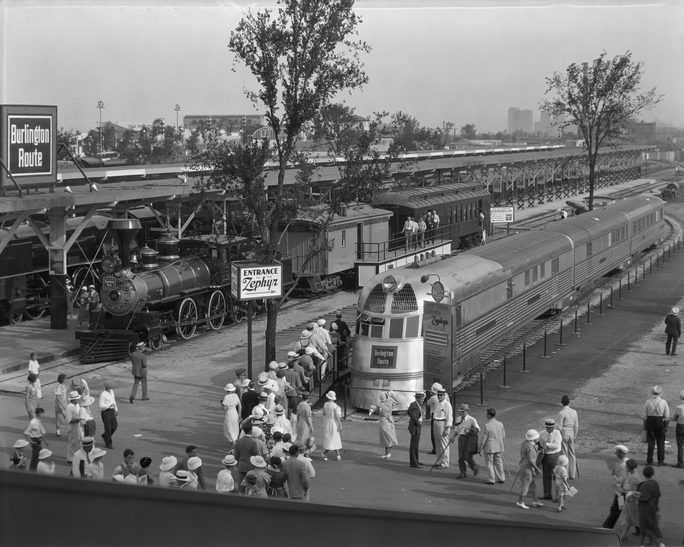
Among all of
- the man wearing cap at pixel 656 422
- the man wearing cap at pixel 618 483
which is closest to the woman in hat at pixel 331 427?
the man wearing cap at pixel 618 483

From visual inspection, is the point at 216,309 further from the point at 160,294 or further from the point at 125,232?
the point at 125,232

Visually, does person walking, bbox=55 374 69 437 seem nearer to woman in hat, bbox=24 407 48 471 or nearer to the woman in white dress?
woman in hat, bbox=24 407 48 471

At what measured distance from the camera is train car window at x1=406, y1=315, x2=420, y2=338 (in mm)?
16219

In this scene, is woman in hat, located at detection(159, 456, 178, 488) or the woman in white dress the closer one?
woman in hat, located at detection(159, 456, 178, 488)

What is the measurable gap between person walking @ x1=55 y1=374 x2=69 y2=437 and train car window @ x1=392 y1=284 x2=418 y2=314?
5.78 m

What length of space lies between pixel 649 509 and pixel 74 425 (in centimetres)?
785

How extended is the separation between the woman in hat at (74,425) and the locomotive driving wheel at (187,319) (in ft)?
29.2

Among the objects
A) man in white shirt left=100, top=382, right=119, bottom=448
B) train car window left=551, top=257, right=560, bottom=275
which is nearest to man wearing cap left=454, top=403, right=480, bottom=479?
man in white shirt left=100, top=382, right=119, bottom=448

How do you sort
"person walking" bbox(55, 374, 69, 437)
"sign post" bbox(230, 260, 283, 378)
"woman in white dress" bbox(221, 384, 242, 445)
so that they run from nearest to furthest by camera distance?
"woman in white dress" bbox(221, 384, 242, 445) → "person walking" bbox(55, 374, 69, 437) → "sign post" bbox(230, 260, 283, 378)

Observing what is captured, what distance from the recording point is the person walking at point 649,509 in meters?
10.3

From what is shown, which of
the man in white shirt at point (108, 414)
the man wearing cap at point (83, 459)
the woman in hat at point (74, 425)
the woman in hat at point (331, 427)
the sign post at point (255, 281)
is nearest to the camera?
the man wearing cap at point (83, 459)

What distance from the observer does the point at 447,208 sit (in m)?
36.8

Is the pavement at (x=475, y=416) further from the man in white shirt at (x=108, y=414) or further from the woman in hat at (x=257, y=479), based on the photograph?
the woman in hat at (x=257, y=479)

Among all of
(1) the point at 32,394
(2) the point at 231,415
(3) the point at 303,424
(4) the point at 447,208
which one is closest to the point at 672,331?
(3) the point at 303,424
